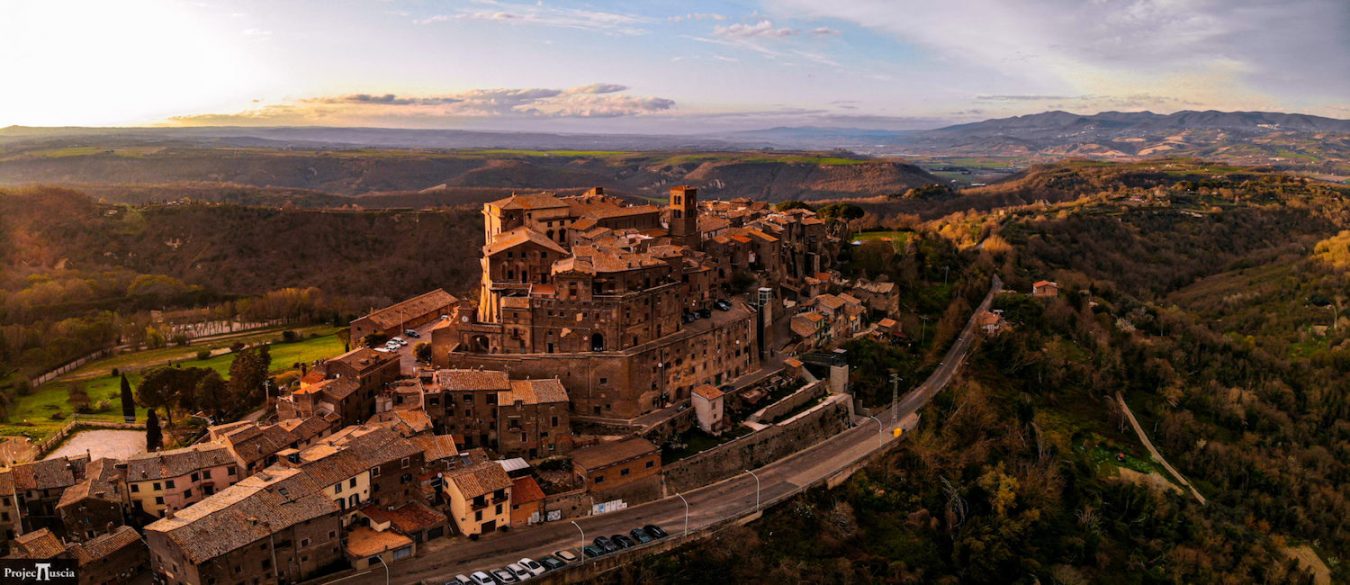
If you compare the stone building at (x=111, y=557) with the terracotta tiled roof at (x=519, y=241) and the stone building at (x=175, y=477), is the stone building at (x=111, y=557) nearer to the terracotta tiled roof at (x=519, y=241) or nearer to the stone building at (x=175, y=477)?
the stone building at (x=175, y=477)

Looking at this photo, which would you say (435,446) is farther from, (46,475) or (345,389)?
(46,475)

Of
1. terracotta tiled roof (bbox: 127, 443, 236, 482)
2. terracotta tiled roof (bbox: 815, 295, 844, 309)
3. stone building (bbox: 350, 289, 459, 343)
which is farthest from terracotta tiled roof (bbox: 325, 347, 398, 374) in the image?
terracotta tiled roof (bbox: 815, 295, 844, 309)

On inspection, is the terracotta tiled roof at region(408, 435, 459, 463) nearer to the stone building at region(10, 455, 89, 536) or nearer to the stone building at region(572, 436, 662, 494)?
the stone building at region(572, 436, 662, 494)

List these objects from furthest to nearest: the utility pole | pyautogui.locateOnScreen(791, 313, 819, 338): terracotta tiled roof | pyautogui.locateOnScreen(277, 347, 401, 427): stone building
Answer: pyautogui.locateOnScreen(791, 313, 819, 338): terracotta tiled roof → the utility pole → pyautogui.locateOnScreen(277, 347, 401, 427): stone building

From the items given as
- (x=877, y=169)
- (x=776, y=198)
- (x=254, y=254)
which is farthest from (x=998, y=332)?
(x=877, y=169)

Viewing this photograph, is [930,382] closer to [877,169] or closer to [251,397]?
[251,397]

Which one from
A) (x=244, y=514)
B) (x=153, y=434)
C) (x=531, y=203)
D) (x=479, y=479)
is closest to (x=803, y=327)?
(x=531, y=203)
